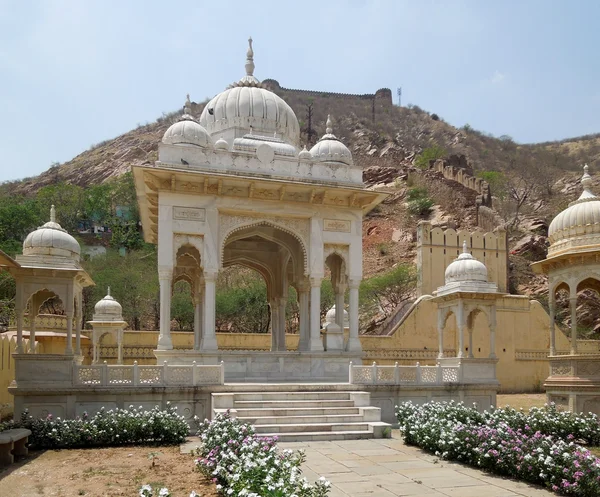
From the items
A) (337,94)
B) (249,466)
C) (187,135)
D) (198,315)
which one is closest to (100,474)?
(249,466)

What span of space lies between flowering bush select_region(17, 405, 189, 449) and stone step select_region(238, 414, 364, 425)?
1474mm

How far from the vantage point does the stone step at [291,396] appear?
13875 mm

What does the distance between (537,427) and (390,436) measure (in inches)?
110

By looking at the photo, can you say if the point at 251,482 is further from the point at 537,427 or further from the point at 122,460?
the point at 537,427

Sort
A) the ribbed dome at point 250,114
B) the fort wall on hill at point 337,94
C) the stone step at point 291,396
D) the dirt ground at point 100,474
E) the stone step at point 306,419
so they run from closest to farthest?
the dirt ground at point 100,474
the stone step at point 306,419
the stone step at point 291,396
the ribbed dome at point 250,114
the fort wall on hill at point 337,94

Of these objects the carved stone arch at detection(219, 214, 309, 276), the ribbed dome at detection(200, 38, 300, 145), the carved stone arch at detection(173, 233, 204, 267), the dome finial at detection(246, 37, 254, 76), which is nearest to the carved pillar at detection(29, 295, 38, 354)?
the carved stone arch at detection(173, 233, 204, 267)

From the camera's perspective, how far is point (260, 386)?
14312mm

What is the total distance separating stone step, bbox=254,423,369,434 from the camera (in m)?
12.6

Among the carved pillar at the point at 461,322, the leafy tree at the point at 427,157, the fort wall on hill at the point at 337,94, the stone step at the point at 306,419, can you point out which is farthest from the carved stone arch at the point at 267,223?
the fort wall on hill at the point at 337,94

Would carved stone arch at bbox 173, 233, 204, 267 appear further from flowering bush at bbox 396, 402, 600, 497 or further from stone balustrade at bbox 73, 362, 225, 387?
flowering bush at bbox 396, 402, 600, 497

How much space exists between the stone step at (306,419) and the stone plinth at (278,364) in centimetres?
316

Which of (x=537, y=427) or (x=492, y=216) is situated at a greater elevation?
(x=492, y=216)

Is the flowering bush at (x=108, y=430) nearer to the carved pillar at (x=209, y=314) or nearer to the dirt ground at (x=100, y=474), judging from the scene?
the dirt ground at (x=100, y=474)

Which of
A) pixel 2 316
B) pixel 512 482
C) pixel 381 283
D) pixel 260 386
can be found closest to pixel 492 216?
pixel 381 283
